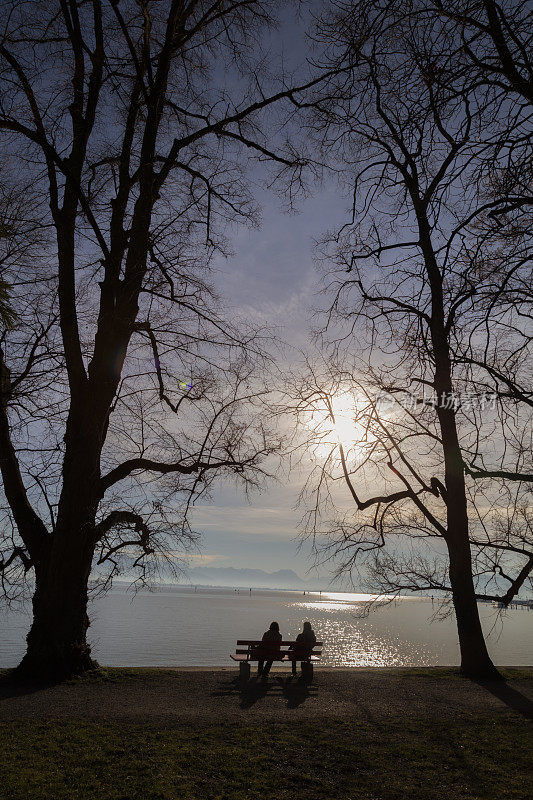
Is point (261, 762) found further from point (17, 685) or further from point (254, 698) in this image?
point (17, 685)

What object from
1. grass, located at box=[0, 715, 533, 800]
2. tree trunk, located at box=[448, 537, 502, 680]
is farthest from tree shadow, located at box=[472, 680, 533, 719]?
grass, located at box=[0, 715, 533, 800]

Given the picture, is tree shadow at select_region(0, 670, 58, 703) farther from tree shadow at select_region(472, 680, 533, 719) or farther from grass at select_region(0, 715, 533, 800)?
tree shadow at select_region(472, 680, 533, 719)

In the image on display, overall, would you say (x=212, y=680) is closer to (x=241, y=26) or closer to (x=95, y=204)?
(x=95, y=204)

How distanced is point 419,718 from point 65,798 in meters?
4.99

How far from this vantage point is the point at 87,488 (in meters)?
10.8

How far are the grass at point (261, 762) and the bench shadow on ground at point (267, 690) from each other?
196 cm

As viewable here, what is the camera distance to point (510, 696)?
968cm

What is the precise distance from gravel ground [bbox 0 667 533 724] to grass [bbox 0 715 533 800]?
2.08 feet

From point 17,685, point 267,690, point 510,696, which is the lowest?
point 510,696

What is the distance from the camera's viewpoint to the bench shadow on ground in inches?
348

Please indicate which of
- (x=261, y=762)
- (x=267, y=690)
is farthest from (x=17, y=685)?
(x=261, y=762)

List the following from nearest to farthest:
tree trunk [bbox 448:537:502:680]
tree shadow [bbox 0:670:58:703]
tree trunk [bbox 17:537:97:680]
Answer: tree shadow [bbox 0:670:58:703] < tree trunk [bbox 17:537:97:680] < tree trunk [bbox 448:537:502:680]

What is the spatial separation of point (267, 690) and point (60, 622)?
407 cm

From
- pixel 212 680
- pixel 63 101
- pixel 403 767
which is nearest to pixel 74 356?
pixel 63 101
